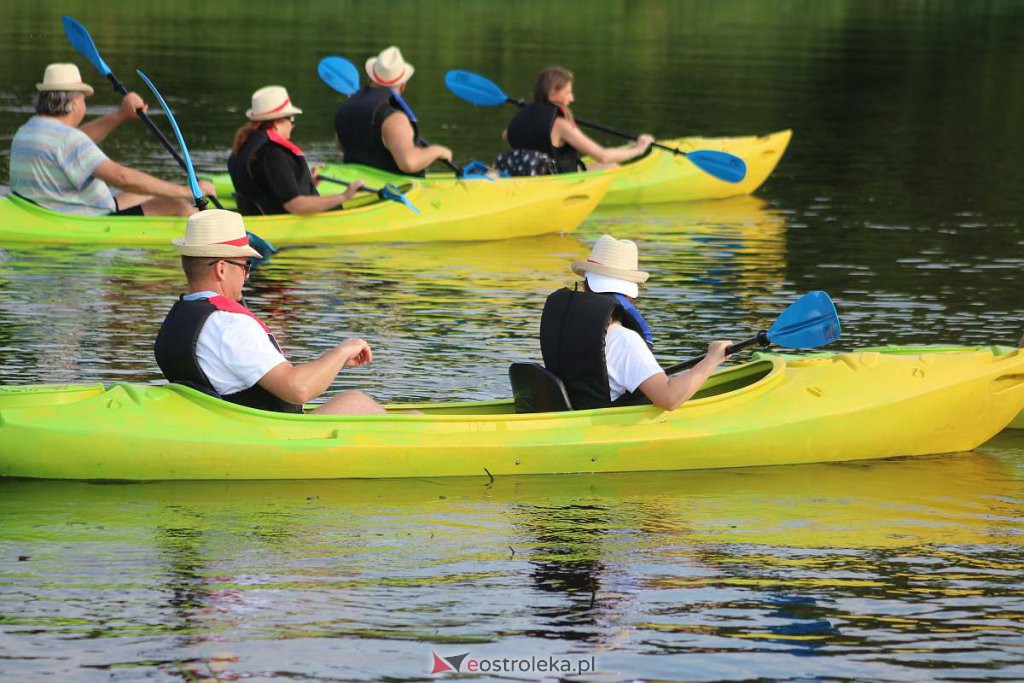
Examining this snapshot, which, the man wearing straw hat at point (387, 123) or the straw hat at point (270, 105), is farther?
the man wearing straw hat at point (387, 123)

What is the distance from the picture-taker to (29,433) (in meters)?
6.99

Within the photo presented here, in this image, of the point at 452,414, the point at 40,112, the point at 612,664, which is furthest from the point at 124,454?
the point at 40,112

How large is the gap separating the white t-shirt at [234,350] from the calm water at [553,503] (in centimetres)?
49

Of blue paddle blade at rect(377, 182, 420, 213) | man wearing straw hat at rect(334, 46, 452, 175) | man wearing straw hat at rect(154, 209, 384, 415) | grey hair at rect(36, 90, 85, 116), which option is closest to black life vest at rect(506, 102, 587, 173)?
man wearing straw hat at rect(334, 46, 452, 175)

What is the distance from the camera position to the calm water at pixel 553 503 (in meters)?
5.63

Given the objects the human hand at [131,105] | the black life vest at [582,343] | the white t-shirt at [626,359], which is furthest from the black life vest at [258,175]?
the white t-shirt at [626,359]

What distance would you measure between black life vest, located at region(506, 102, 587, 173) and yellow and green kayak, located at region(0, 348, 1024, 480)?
6212 millimetres

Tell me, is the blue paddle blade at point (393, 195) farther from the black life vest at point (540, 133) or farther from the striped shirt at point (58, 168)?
the striped shirt at point (58, 168)

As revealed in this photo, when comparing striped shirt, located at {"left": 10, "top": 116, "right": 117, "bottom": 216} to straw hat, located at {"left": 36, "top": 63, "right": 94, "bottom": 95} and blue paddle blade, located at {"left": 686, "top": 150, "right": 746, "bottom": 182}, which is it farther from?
blue paddle blade, located at {"left": 686, "top": 150, "right": 746, "bottom": 182}

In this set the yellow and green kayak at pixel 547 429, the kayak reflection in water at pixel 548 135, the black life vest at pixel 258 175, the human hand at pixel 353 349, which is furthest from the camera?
the kayak reflection in water at pixel 548 135

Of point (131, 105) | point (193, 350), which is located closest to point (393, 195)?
point (131, 105)

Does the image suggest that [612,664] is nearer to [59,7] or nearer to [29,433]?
[29,433]

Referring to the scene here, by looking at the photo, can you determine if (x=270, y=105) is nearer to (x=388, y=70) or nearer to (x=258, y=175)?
(x=258, y=175)

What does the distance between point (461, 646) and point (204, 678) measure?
0.79 meters
